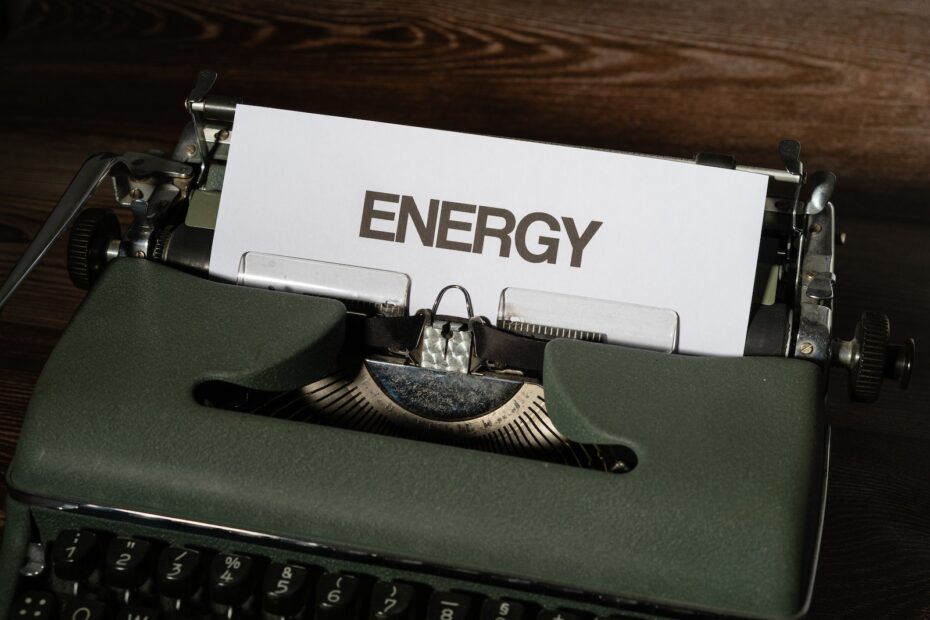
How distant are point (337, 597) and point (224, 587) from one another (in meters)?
0.11

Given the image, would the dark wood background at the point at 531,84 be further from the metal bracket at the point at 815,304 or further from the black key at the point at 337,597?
the black key at the point at 337,597

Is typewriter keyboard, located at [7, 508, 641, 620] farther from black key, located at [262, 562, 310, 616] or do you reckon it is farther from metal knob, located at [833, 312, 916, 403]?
metal knob, located at [833, 312, 916, 403]

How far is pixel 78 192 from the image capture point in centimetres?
132

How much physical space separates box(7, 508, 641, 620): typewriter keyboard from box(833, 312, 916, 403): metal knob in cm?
39

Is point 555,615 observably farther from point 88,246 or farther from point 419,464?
point 88,246

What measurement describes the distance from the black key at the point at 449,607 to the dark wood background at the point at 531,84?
2.57ft

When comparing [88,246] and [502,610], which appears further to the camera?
[88,246]

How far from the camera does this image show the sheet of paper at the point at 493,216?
1222mm

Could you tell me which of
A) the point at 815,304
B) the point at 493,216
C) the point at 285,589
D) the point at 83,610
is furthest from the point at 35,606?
the point at 815,304

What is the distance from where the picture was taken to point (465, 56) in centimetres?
182

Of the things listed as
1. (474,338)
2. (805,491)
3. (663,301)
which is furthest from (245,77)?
(805,491)

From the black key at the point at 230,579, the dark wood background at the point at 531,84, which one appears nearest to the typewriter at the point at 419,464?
the black key at the point at 230,579

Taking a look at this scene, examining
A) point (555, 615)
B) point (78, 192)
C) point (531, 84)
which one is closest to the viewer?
point (555, 615)

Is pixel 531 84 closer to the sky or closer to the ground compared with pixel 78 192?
closer to the sky
